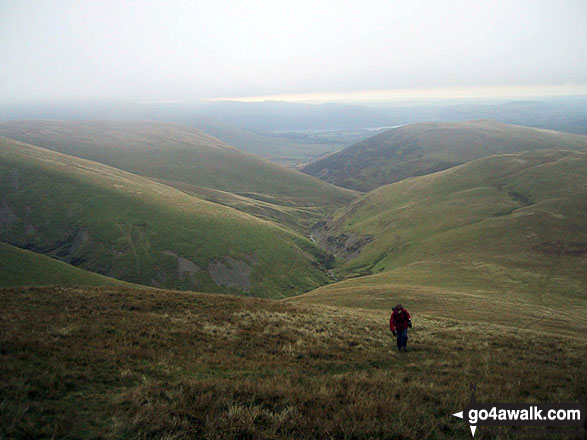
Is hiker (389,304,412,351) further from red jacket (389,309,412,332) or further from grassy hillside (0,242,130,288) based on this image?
grassy hillside (0,242,130,288)

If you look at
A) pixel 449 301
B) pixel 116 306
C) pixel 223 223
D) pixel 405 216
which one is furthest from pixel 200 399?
pixel 405 216

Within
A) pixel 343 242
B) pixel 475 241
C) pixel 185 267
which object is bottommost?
pixel 343 242

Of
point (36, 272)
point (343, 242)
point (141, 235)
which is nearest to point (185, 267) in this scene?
point (141, 235)

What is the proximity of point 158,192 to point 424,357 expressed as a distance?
425 feet

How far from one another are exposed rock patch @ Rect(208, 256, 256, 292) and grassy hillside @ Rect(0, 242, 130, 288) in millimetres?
40173

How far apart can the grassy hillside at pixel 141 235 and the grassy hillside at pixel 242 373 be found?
224 ft

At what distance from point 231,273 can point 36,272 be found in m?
50.4

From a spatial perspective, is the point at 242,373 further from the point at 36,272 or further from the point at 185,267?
the point at 185,267

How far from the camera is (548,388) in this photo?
1275cm

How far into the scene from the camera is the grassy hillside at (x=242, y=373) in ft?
27.3

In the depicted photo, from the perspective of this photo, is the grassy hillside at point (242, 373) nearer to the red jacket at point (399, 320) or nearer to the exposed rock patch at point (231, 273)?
the red jacket at point (399, 320)

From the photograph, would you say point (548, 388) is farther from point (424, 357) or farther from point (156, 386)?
point (156, 386)

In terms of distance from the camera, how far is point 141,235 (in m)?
98.2

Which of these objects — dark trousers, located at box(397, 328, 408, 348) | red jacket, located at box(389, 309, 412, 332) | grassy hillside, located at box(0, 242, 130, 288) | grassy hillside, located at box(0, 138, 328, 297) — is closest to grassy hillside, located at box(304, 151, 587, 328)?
dark trousers, located at box(397, 328, 408, 348)
